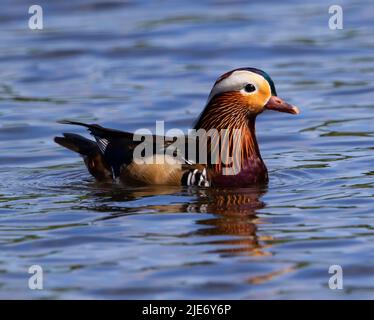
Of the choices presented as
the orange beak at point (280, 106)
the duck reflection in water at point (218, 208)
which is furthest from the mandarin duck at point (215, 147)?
the duck reflection in water at point (218, 208)

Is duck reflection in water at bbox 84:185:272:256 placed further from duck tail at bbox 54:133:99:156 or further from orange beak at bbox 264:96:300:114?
orange beak at bbox 264:96:300:114

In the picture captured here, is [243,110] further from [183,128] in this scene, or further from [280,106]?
[183,128]

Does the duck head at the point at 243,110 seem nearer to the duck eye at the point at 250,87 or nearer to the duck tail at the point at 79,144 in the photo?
the duck eye at the point at 250,87

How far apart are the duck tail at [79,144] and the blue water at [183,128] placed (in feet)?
0.91

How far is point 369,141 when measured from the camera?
44.8 ft

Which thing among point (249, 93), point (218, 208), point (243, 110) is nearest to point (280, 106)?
point (249, 93)

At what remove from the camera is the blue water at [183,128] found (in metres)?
9.01

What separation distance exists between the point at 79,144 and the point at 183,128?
2534 millimetres

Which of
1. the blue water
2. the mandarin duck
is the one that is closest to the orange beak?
the mandarin duck

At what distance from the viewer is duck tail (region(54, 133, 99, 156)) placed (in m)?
12.5

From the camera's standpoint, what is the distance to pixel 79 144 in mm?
12609

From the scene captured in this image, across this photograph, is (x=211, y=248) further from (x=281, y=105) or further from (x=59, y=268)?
(x=281, y=105)

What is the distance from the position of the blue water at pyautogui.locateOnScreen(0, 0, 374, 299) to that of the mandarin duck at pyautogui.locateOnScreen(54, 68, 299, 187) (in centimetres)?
19

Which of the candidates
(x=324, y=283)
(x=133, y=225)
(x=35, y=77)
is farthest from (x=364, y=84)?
(x=324, y=283)
